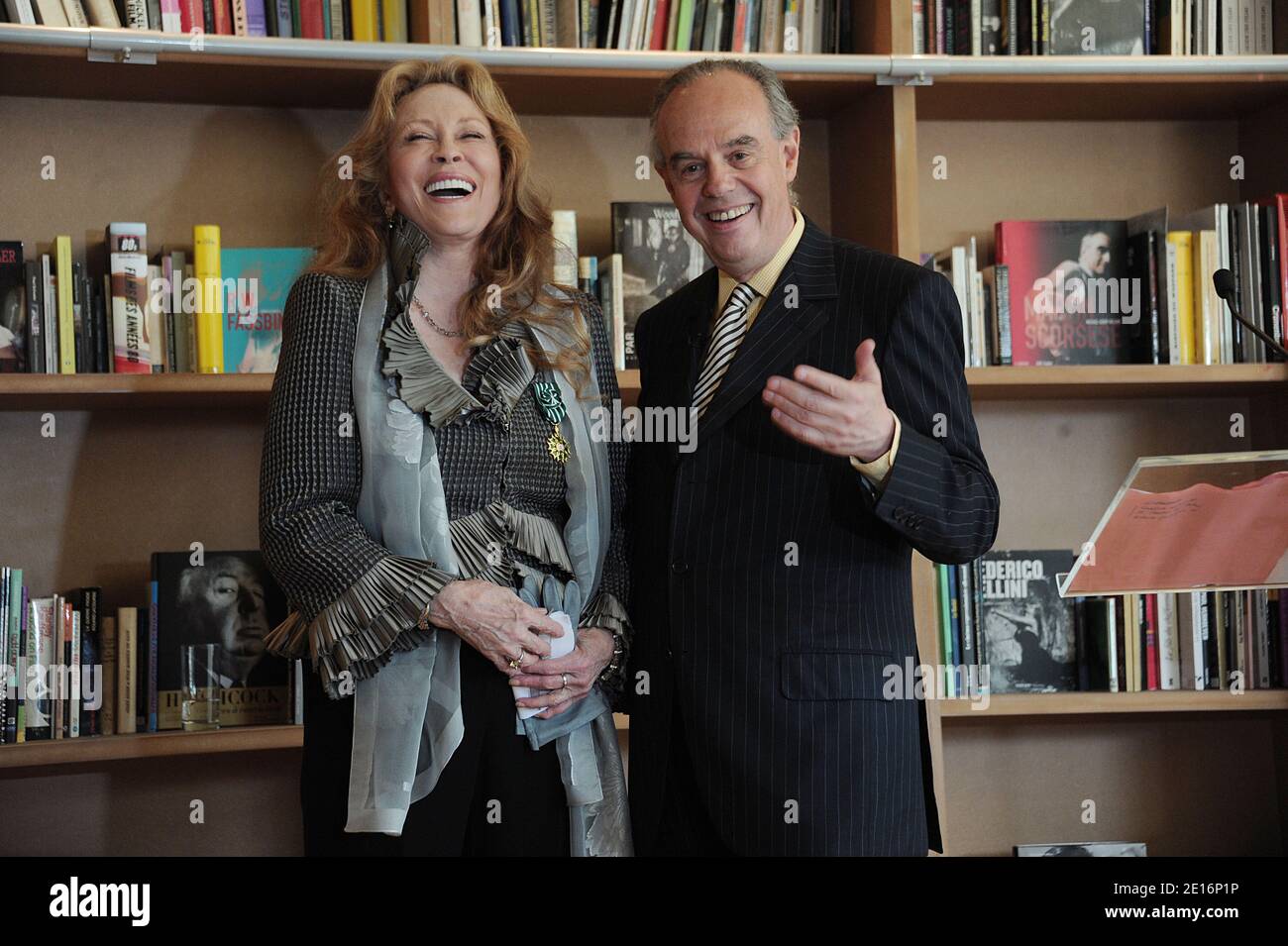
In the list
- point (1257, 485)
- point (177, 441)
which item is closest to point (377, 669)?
point (1257, 485)

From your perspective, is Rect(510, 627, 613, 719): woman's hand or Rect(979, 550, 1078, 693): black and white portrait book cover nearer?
Rect(510, 627, 613, 719): woman's hand

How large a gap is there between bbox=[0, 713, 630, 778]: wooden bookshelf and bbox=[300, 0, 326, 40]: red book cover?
1336mm

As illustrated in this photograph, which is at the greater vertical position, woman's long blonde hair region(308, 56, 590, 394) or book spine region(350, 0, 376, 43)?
book spine region(350, 0, 376, 43)

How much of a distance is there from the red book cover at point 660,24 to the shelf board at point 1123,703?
4.75ft

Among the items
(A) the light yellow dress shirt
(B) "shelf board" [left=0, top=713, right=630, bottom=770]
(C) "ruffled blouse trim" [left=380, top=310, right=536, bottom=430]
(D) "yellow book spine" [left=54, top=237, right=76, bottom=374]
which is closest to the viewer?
(C) "ruffled blouse trim" [left=380, top=310, right=536, bottom=430]

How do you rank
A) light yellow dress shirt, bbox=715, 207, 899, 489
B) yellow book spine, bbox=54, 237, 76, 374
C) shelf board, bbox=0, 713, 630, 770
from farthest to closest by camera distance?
yellow book spine, bbox=54, 237, 76, 374 < shelf board, bbox=0, 713, 630, 770 < light yellow dress shirt, bbox=715, 207, 899, 489

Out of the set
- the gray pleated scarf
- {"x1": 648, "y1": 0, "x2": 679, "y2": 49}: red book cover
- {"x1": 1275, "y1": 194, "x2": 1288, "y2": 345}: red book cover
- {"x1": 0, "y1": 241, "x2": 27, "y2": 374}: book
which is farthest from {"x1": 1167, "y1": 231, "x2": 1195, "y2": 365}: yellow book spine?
{"x1": 0, "y1": 241, "x2": 27, "y2": 374}: book

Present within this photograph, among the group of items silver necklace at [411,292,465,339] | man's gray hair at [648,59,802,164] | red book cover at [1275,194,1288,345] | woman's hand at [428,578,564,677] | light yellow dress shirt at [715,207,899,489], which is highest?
man's gray hair at [648,59,802,164]

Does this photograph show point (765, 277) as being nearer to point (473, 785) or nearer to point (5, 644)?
point (473, 785)

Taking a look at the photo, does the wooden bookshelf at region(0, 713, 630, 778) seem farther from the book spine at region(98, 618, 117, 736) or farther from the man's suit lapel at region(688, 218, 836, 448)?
the man's suit lapel at region(688, 218, 836, 448)

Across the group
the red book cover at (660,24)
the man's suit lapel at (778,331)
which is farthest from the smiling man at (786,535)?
the red book cover at (660,24)

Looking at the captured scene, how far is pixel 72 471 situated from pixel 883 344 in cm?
180

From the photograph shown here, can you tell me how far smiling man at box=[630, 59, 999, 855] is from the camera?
160 cm
